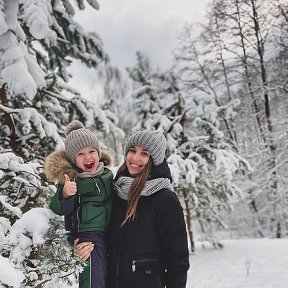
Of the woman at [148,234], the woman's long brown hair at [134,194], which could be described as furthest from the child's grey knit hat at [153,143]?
the woman's long brown hair at [134,194]

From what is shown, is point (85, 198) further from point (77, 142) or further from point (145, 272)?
point (145, 272)

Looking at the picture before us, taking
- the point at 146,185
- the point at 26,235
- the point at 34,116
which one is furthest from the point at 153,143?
the point at 34,116

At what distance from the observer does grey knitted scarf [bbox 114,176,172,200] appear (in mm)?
2348

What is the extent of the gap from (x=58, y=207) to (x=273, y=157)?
15.1 meters

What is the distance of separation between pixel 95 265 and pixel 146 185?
593 mm

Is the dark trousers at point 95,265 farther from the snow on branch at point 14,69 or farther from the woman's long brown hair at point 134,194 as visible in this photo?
the snow on branch at point 14,69

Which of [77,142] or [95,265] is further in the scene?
[77,142]

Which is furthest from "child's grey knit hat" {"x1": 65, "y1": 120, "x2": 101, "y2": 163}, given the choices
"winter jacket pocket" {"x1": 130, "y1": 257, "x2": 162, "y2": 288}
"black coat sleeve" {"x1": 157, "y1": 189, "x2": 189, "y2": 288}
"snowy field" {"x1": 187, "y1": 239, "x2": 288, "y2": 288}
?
"snowy field" {"x1": 187, "y1": 239, "x2": 288, "y2": 288}

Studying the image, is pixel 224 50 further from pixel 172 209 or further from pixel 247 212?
pixel 172 209

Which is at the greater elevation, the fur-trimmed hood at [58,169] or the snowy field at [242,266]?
the fur-trimmed hood at [58,169]

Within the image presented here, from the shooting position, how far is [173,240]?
7.47ft

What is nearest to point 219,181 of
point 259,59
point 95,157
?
point 259,59

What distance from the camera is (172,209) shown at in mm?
2312

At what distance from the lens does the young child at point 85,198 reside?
2.29m
